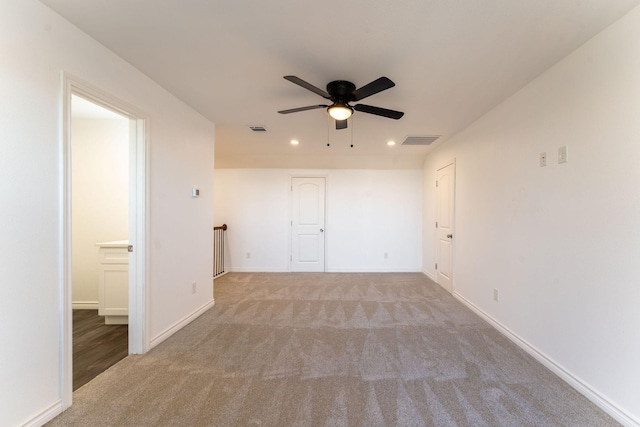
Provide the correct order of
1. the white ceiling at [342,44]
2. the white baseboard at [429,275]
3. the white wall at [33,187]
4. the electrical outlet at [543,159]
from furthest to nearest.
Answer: the white baseboard at [429,275], the electrical outlet at [543,159], the white ceiling at [342,44], the white wall at [33,187]

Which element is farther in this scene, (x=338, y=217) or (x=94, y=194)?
(x=338, y=217)

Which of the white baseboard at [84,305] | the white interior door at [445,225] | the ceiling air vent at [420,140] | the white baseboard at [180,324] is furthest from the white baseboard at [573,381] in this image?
the white baseboard at [84,305]

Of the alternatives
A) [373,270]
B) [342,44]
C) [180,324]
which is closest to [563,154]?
[342,44]

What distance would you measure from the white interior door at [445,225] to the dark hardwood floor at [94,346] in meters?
4.26

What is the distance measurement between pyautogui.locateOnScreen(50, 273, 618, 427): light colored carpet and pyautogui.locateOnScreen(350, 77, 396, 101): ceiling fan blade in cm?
220

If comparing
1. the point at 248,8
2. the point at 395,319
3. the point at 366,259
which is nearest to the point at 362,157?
the point at 366,259

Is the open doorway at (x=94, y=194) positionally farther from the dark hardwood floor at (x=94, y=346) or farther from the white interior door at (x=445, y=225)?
the white interior door at (x=445, y=225)

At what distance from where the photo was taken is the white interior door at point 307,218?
5.60 metres

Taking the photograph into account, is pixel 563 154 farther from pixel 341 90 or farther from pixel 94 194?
pixel 94 194

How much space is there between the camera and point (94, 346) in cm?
245

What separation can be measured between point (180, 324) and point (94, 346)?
0.72m

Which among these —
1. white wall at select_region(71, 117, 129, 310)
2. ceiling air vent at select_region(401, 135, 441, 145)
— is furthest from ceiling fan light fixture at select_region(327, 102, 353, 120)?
white wall at select_region(71, 117, 129, 310)

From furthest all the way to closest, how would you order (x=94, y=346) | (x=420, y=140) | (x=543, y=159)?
(x=420, y=140) → (x=94, y=346) → (x=543, y=159)

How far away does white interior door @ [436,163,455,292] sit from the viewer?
4098 mm
